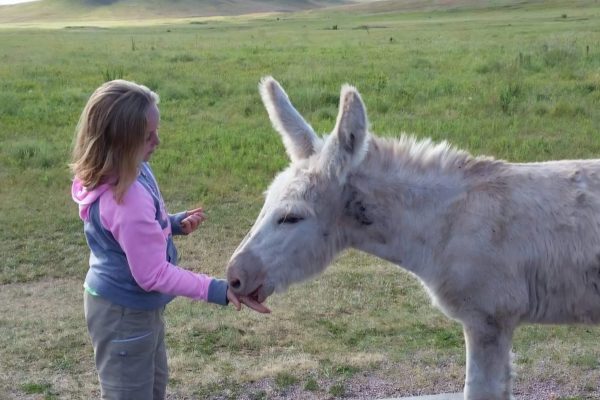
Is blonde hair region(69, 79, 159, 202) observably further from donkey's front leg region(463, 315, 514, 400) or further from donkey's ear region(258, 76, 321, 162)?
donkey's front leg region(463, 315, 514, 400)

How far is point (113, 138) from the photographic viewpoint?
334 cm

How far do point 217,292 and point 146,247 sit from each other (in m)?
0.39

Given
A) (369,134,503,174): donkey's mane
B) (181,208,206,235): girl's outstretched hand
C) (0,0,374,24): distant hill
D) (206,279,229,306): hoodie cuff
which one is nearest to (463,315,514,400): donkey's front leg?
(369,134,503,174): donkey's mane

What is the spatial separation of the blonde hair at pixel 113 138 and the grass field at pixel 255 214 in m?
2.21

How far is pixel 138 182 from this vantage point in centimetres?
346

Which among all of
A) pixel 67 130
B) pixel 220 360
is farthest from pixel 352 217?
pixel 67 130

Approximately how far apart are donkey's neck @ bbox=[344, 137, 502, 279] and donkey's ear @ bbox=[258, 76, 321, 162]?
33 centimetres

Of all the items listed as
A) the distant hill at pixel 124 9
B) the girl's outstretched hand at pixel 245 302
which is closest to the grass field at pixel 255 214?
the girl's outstretched hand at pixel 245 302

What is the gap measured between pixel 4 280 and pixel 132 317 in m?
4.57

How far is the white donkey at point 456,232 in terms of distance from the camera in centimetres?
360

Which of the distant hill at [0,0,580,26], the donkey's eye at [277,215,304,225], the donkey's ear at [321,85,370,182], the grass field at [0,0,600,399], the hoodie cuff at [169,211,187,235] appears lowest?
the grass field at [0,0,600,399]

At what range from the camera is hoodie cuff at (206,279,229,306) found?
3.40m

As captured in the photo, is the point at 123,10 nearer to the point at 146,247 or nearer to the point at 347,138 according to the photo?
the point at 347,138

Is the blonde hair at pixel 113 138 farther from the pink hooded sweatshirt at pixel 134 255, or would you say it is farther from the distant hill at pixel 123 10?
the distant hill at pixel 123 10
